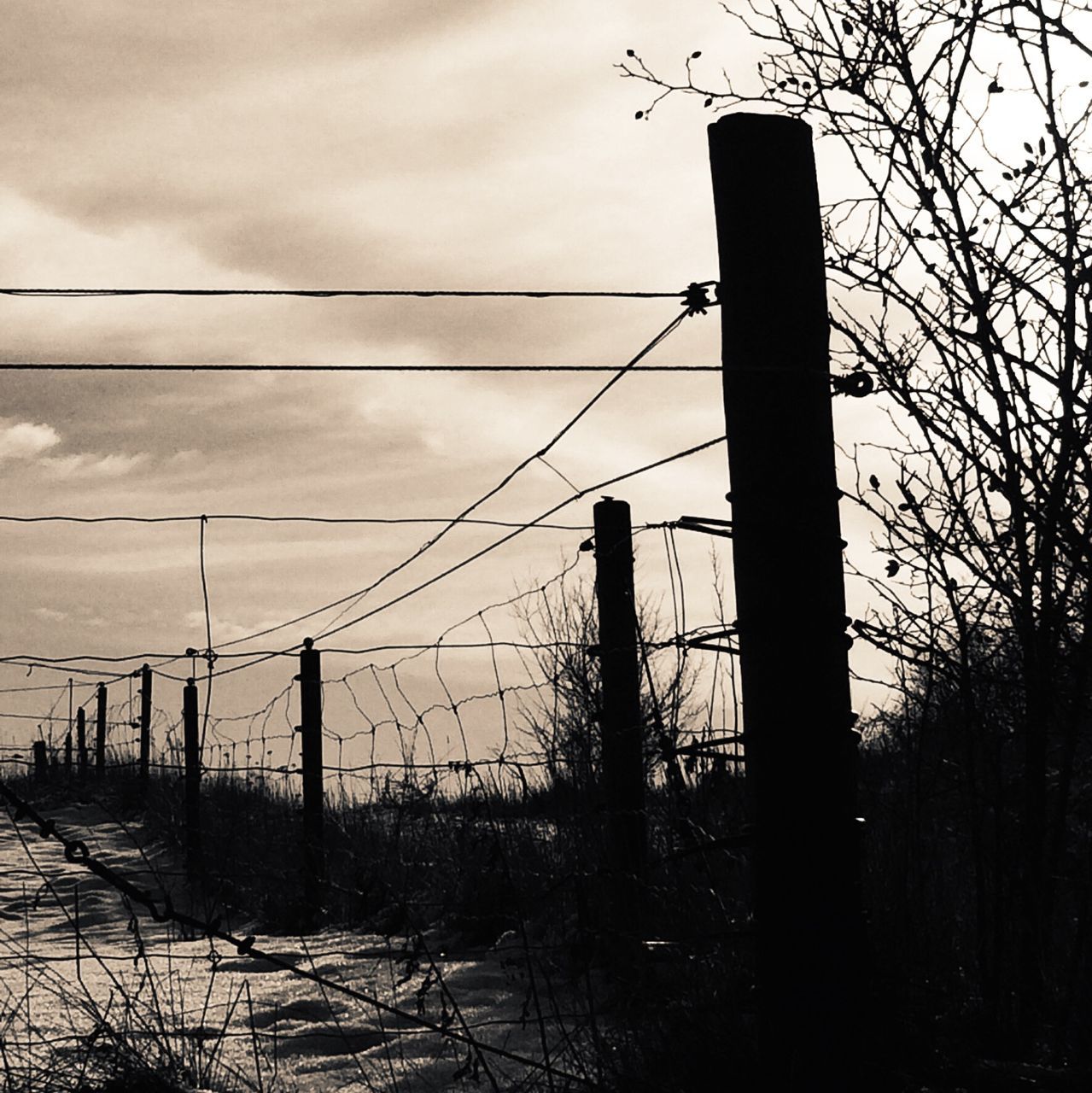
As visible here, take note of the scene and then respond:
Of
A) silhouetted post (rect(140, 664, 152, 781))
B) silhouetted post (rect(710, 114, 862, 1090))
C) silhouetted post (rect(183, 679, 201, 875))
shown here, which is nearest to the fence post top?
silhouetted post (rect(710, 114, 862, 1090))

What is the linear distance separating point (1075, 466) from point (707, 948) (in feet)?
6.53

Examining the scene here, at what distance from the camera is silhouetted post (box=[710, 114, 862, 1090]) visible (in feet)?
9.59

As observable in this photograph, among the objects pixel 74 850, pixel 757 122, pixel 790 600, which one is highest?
pixel 757 122

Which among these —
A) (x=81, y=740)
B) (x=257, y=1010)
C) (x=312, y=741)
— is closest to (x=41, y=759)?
(x=81, y=740)

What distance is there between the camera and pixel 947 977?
427 centimetres

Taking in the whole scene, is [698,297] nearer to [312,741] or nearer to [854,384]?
[854,384]

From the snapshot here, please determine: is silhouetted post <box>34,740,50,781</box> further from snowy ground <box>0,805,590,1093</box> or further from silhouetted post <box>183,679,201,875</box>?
snowy ground <box>0,805,590,1093</box>

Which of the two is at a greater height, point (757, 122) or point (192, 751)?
point (757, 122)

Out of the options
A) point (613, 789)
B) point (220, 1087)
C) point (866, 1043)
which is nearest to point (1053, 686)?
point (866, 1043)

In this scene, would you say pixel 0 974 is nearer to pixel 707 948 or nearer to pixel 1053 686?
pixel 707 948

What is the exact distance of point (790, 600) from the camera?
2.99 meters

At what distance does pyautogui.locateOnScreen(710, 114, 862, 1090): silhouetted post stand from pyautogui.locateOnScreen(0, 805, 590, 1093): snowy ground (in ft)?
2.11

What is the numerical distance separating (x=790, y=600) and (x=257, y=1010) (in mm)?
3705

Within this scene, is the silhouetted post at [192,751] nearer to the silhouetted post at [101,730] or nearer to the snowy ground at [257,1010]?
the snowy ground at [257,1010]
